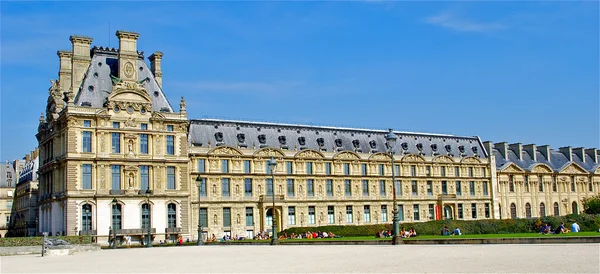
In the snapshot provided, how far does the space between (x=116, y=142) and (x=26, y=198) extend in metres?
43.1

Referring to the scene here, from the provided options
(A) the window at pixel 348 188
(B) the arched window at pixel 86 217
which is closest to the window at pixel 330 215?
(A) the window at pixel 348 188

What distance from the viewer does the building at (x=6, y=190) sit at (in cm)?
11394

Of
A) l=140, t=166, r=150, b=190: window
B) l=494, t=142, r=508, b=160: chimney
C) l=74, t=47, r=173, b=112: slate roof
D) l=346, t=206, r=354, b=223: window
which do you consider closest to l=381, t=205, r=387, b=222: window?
l=346, t=206, r=354, b=223: window

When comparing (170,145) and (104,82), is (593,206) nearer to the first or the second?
(170,145)

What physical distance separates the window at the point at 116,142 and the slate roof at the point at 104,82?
3.22m

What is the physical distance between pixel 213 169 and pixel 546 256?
52.9m

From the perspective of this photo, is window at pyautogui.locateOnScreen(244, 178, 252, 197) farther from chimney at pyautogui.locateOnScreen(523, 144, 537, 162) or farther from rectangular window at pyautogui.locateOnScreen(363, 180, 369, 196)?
chimney at pyautogui.locateOnScreen(523, 144, 537, 162)

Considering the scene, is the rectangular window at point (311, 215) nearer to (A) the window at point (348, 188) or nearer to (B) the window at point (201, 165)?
(A) the window at point (348, 188)

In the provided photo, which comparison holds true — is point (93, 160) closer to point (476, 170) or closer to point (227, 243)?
point (227, 243)

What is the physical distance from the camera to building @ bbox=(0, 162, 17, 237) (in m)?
114

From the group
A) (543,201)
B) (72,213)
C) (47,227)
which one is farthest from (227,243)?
(543,201)

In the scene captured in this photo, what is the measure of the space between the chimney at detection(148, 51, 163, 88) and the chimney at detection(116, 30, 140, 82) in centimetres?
438

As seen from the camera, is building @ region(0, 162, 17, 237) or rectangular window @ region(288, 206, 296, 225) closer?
rectangular window @ region(288, 206, 296, 225)

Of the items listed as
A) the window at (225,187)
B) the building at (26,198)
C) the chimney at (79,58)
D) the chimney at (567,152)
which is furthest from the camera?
the chimney at (567,152)
